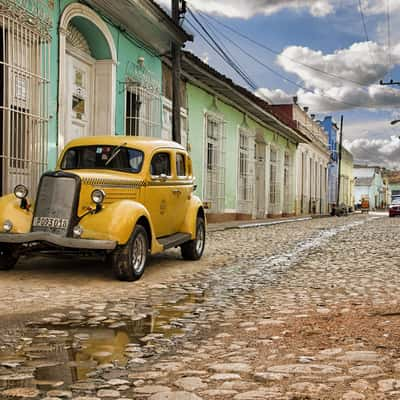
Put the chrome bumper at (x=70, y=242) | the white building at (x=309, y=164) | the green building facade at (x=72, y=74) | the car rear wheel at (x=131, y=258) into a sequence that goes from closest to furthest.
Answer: the chrome bumper at (x=70, y=242) → the car rear wheel at (x=131, y=258) → the green building facade at (x=72, y=74) → the white building at (x=309, y=164)

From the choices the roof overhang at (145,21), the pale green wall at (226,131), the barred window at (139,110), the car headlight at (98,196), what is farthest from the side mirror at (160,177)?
the pale green wall at (226,131)

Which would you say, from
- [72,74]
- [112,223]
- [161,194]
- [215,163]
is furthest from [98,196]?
[215,163]

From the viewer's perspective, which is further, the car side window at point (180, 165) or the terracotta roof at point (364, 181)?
the terracotta roof at point (364, 181)


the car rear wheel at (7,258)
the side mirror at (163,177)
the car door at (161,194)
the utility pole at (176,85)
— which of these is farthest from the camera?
the utility pole at (176,85)

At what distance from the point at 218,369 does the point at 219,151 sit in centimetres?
1684

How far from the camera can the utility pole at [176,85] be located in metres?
12.5

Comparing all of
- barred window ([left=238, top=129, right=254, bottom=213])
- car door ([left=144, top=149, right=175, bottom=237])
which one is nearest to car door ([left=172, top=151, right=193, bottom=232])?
car door ([left=144, top=149, right=175, bottom=237])

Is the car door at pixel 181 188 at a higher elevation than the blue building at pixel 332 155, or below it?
Result: below

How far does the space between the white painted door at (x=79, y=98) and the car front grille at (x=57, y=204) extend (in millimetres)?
4481

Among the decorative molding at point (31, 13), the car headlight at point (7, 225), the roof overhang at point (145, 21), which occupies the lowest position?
the car headlight at point (7, 225)

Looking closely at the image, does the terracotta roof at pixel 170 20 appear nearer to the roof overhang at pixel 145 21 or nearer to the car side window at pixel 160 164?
the roof overhang at pixel 145 21

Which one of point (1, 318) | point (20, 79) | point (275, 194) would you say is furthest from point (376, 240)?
point (275, 194)

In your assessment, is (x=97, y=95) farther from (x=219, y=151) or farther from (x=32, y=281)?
(x=219, y=151)

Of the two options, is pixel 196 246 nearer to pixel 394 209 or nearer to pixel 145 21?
pixel 145 21
